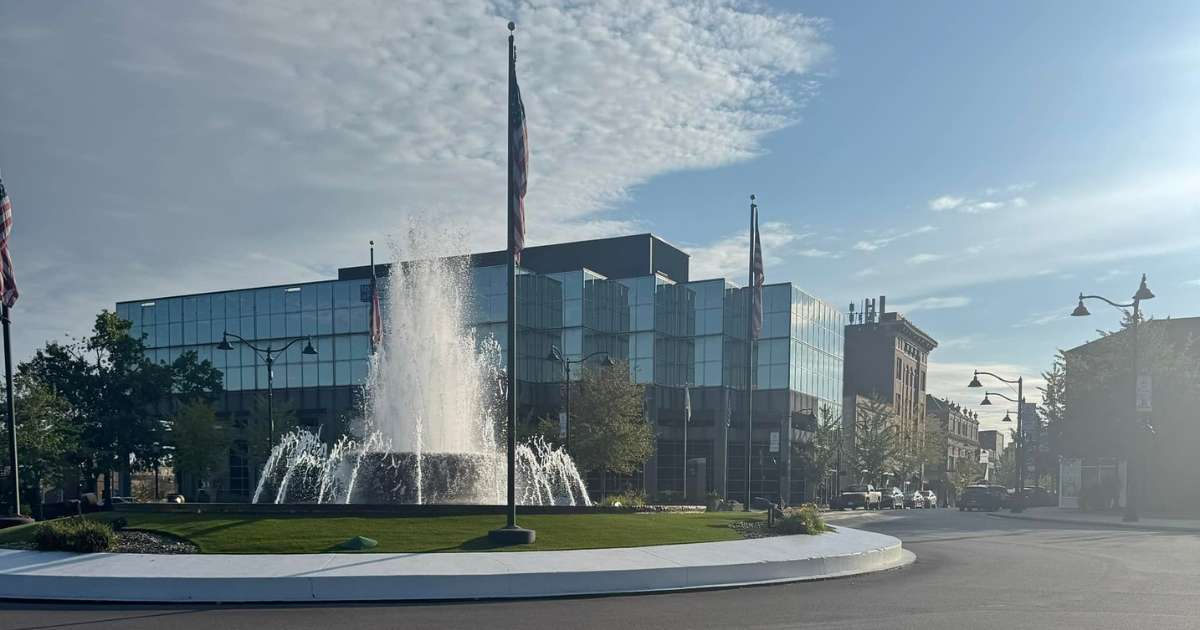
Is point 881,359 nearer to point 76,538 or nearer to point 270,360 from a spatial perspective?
point 270,360

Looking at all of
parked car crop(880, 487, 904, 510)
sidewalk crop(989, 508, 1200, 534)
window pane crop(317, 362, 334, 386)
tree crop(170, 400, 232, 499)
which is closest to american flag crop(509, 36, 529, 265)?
sidewalk crop(989, 508, 1200, 534)

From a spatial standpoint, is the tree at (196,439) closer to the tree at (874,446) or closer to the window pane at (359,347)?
the window pane at (359,347)

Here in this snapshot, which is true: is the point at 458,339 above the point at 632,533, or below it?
above

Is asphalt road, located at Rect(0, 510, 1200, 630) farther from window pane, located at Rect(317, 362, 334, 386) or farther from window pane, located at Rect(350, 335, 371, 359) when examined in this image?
window pane, located at Rect(317, 362, 334, 386)

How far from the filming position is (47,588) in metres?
12.7

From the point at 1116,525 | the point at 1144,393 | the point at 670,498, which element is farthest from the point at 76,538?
the point at 670,498

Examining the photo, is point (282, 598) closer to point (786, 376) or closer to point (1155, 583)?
point (1155, 583)

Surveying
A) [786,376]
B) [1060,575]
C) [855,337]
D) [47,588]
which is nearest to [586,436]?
[786,376]

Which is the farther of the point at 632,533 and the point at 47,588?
the point at 632,533

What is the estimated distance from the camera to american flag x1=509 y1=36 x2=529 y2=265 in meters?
16.4

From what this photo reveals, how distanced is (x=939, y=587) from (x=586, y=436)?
3147cm

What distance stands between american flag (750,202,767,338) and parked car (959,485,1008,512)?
31.8 metres

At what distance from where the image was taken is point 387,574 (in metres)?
12.7

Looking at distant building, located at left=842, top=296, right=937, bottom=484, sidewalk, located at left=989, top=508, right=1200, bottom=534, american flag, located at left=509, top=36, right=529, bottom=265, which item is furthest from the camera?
distant building, located at left=842, top=296, right=937, bottom=484
